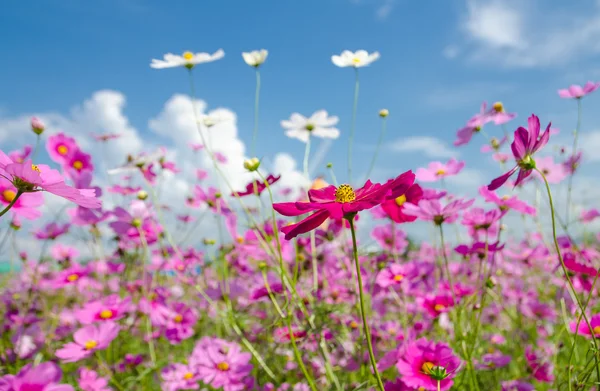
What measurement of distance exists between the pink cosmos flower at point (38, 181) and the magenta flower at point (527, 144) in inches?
20.1

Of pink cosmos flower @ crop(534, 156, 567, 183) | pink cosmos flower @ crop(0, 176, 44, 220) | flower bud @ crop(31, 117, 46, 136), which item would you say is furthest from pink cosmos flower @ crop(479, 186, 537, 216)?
flower bud @ crop(31, 117, 46, 136)

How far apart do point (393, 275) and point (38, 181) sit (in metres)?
1.02

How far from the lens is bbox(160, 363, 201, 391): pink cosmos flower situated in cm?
125

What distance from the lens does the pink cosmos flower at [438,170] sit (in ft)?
4.03

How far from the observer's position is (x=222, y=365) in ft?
3.90

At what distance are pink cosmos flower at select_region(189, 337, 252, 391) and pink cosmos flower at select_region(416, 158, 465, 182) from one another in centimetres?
64

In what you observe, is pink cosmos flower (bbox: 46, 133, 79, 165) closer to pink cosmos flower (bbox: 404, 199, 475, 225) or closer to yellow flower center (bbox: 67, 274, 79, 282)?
yellow flower center (bbox: 67, 274, 79, 282)

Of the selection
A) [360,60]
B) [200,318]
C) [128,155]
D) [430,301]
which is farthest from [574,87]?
[200,318]

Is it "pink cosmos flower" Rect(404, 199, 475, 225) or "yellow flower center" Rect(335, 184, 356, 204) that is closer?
"yellow flower center" Rect(335, 184, 356, 204)

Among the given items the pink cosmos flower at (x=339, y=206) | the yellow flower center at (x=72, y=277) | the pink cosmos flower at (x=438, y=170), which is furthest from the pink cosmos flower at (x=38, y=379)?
the yellow flower center at (x=72, y=277)

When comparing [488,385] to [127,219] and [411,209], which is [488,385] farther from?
[127,219]

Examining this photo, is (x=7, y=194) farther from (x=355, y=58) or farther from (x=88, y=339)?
(x=355, y=58)

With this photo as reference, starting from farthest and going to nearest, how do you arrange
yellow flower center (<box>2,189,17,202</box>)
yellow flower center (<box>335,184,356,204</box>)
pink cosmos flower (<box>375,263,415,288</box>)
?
pink cosmos flower (<box>375,263,415,288</box>), yellow flower center (<box>2,189,17,202</box>), yellow flower center (<box>335,184,356,204</box>)

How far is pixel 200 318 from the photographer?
216cm
